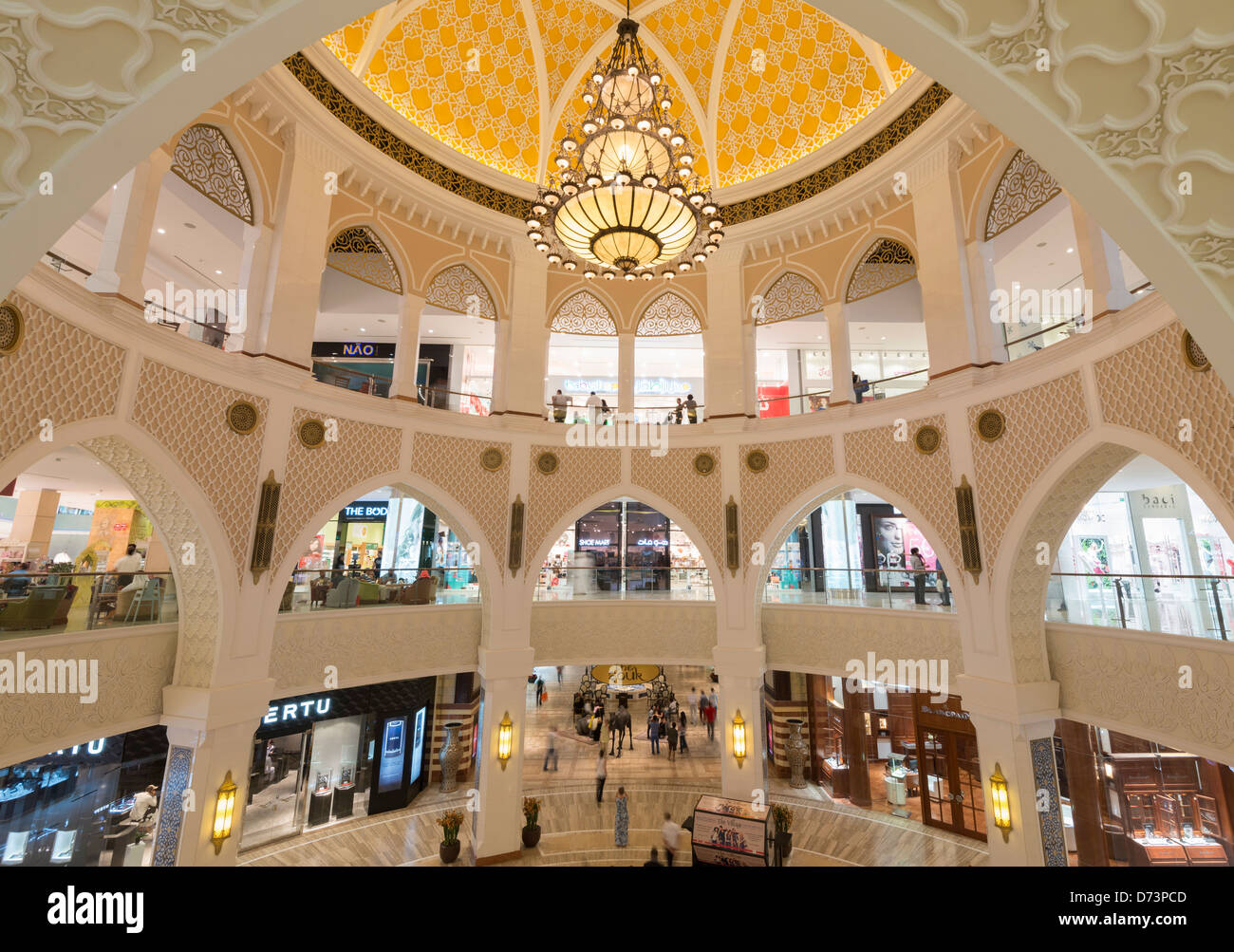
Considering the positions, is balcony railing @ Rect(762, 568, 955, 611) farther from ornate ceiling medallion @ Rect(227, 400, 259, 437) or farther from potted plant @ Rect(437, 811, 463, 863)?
ornate ceiling medallion @ Rect(227, 400, 259, 437)

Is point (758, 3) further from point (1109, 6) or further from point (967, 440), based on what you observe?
point (1109, 6)

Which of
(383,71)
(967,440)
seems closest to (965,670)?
(967,440)

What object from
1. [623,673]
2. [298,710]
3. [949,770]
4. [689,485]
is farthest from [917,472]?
[298,710]

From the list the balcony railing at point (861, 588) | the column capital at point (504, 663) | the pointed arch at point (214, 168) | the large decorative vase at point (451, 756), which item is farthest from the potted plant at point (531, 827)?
the pointed arch at point (214, 168)

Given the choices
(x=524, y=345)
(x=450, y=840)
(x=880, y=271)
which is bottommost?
(x=450, y=840)

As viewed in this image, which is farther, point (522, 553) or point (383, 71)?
point (522, 553)

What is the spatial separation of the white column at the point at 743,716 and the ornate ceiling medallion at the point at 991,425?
4.61 meters

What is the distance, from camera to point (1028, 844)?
6.59 metres

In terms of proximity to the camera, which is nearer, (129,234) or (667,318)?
(129,234)

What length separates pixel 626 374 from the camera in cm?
1070

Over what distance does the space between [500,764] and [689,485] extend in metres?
5.42

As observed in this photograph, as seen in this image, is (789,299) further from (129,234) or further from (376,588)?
(129,234)

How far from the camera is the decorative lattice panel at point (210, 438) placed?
20.1 ft
